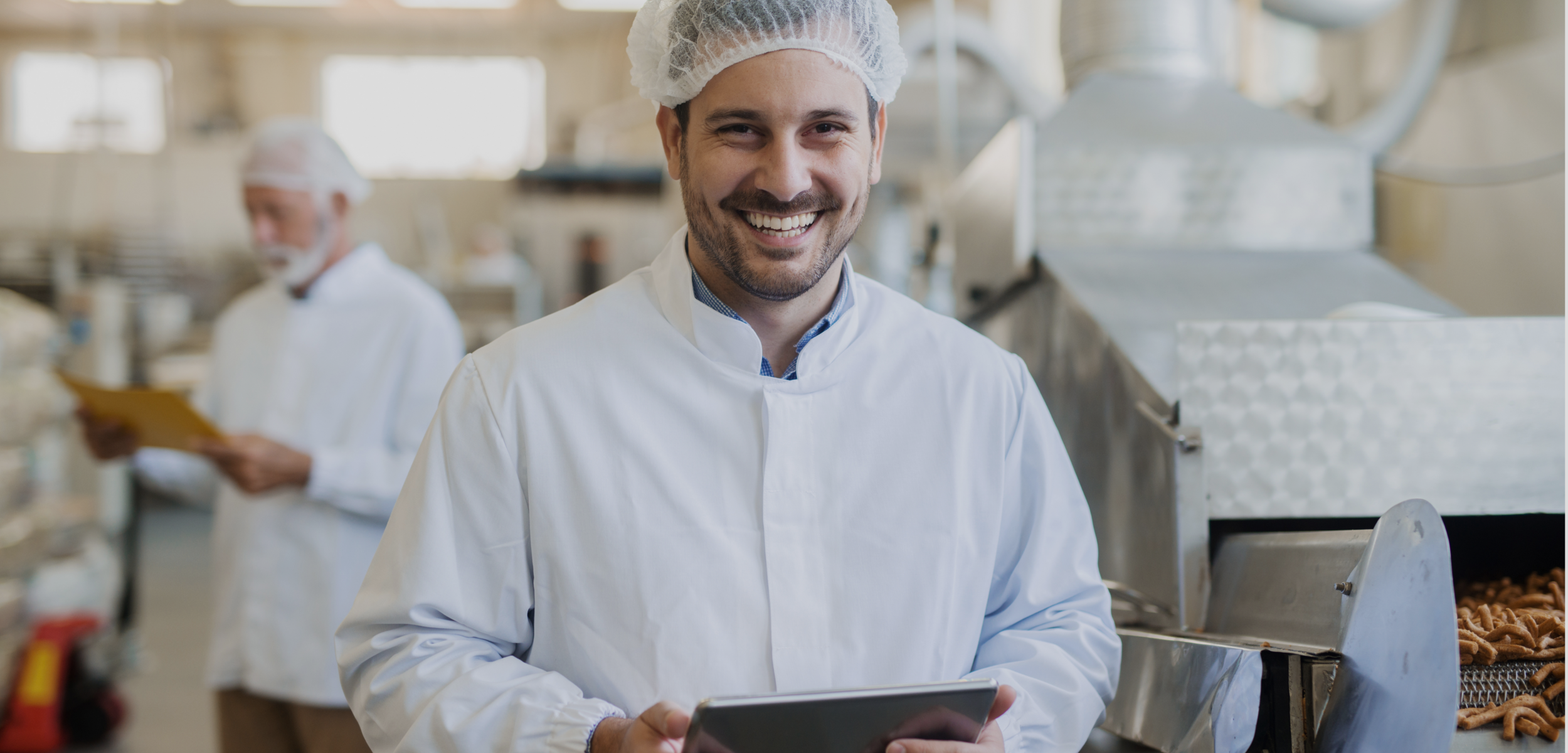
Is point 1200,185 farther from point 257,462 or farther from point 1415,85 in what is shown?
point 257,462

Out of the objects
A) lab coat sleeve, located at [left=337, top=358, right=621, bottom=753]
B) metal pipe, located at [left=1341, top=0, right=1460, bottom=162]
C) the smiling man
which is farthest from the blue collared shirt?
metal pipe, located at [left=1341, top=0, right=1460, bottom=162]

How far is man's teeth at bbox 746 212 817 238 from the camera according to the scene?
0.97m

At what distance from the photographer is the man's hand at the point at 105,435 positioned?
1.90 metres

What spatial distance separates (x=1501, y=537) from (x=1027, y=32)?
5062mm

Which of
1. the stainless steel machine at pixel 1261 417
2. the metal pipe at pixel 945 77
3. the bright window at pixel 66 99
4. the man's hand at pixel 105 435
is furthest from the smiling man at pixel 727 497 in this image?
the bright window at pixel 66 99

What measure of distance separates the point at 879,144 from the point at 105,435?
1.56 m

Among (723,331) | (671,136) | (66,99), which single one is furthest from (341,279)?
(66,99)

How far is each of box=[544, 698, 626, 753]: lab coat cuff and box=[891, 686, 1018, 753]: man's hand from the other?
Result: 9.4 inches

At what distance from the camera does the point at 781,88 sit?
37.7 inches

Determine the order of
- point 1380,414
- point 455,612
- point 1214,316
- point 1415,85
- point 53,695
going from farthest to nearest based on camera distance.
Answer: point 53,695, point 1415,85, point 1214,316, point 1380,414, point 455,612

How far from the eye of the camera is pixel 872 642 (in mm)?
970

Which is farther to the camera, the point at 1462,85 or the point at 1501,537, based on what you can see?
the point at 1462,85

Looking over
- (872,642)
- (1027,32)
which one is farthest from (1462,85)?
(1027,32)

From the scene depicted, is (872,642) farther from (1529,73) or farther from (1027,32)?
(1027,32)
